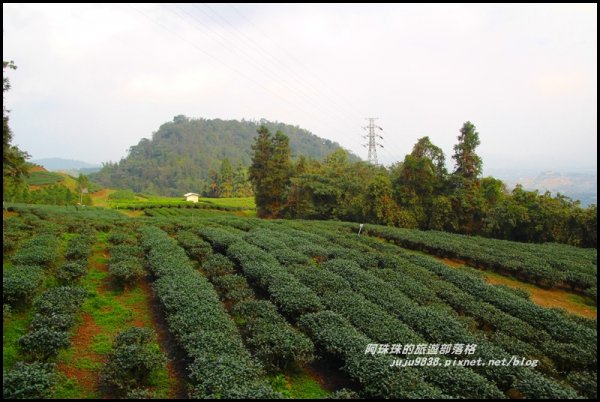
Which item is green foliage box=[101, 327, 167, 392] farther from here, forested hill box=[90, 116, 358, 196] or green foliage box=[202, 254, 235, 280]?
forested hill box=[90, 116, 358, 196]

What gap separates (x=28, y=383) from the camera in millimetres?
7070

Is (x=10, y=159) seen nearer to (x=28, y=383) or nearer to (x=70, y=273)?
(x=70, y=273)

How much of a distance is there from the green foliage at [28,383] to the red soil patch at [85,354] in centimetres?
94

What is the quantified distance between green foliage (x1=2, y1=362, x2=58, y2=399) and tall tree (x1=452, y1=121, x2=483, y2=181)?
31743mm

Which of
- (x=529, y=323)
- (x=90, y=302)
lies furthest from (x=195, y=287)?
(x=529, y=323)

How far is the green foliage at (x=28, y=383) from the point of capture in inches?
271

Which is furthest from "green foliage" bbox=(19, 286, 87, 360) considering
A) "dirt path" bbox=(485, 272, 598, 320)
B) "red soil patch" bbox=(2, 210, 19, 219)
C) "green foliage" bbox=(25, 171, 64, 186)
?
"green foliage" bbox=(25, 171, 64, 186)

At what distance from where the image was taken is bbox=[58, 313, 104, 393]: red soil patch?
8453 millimetres

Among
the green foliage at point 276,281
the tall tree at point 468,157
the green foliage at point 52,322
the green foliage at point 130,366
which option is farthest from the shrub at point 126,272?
the tall tree at point 468,157

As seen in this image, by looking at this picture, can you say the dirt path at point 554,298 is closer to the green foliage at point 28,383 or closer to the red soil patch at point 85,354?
the red soil patch at point 85,354

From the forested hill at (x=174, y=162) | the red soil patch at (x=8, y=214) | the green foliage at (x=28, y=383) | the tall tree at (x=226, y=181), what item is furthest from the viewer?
the forested hill at (x=174, y=162)

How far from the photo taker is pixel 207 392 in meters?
7.32

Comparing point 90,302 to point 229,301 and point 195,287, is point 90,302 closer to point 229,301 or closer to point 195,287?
point 195,287

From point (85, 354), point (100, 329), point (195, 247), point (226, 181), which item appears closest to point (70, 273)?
point (100, 329)
